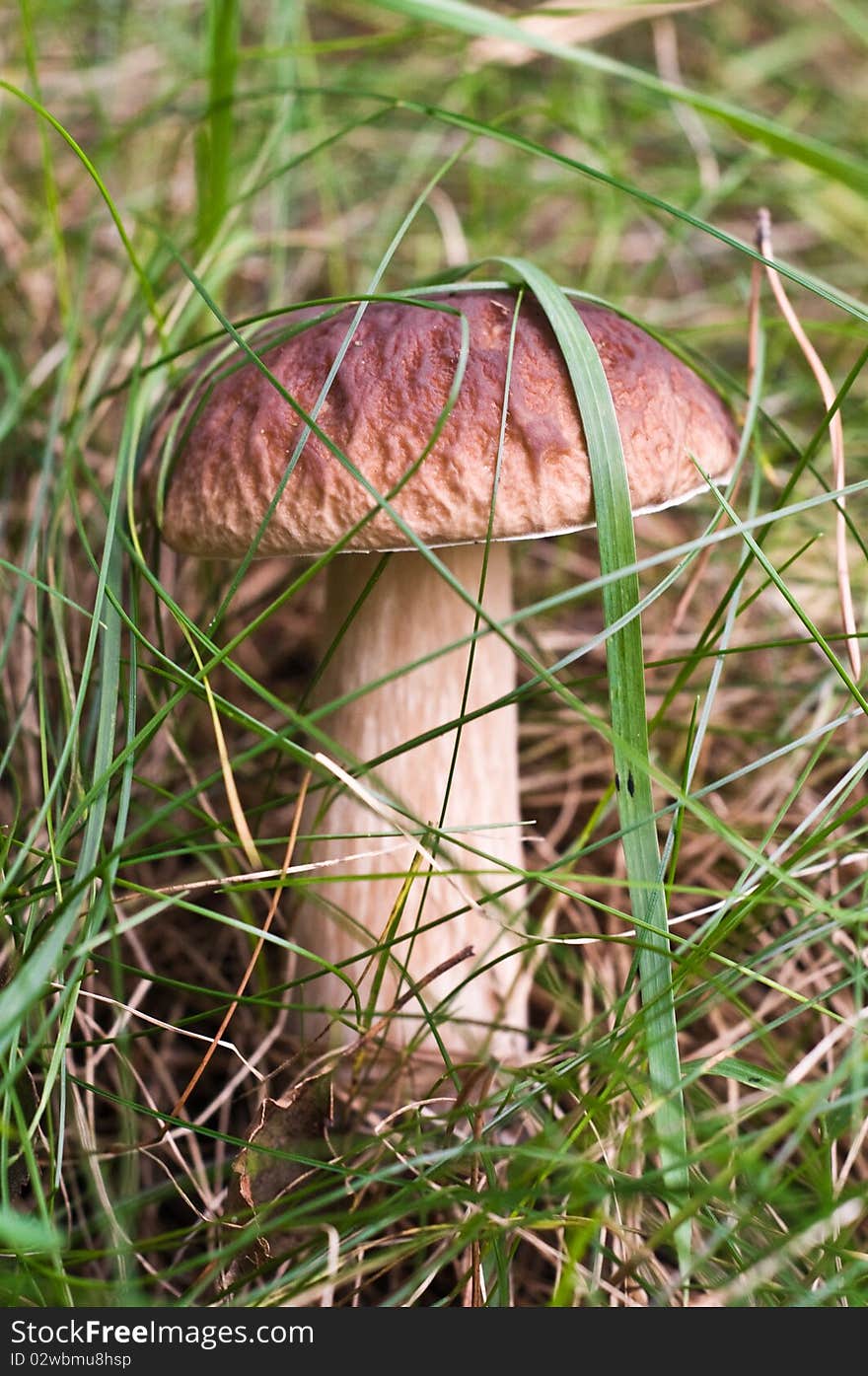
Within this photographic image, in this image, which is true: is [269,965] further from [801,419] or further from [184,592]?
[801,419]

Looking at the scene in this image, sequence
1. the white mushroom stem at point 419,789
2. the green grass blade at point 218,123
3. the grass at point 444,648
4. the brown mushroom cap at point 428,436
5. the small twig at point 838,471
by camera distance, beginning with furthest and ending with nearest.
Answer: the green grass blade at point 218,123
the white mushroom stem at point 419,789
the small twig at point 838,471
the brown mushroom cap at point 428,436
the grass at point 444,648

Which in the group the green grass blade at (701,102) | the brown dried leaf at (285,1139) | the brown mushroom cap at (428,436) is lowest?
the brown dried leaf at (285,1139)

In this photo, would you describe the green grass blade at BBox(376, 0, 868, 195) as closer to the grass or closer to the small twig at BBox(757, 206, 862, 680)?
the grass

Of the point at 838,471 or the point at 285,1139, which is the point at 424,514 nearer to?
the point at 838,471

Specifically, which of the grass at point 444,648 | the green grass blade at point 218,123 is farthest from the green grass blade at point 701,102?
the green grass blade at point 218,123

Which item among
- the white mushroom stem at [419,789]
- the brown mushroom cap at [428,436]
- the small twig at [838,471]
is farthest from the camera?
the white mushroom stem at [419,789]

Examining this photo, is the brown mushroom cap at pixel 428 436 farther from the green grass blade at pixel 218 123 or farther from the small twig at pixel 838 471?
the green grass blade at pixel 218 123

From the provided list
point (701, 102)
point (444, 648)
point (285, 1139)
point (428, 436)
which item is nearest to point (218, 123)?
point (701, 102)
